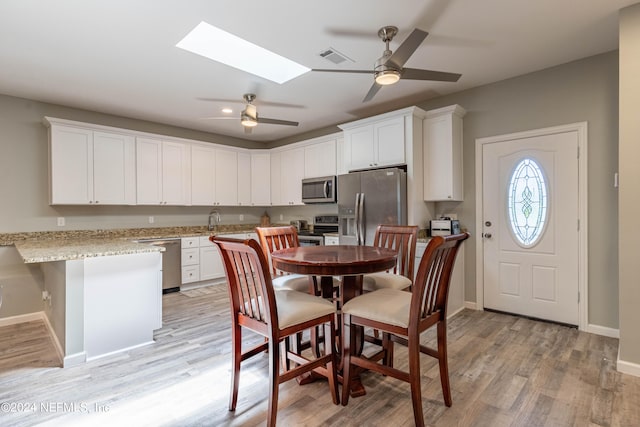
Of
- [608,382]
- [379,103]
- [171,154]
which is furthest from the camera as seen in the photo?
[171,154]

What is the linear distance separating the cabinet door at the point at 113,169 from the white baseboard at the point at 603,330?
5.65 meters

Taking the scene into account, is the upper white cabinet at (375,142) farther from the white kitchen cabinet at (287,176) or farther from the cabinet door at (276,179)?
the cabinet door at (276,179)

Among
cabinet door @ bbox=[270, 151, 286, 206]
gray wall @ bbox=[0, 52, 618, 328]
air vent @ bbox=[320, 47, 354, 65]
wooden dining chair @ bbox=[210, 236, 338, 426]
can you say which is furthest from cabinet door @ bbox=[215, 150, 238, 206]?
wooden dining chair @ bbox=[210, 236, 338, 426]

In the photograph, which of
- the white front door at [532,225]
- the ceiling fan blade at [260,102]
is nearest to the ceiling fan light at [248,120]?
the ceiling fan blade at [260,102]

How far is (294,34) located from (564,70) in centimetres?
275

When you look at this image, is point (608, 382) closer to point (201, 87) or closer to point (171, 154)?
point (201, 87)

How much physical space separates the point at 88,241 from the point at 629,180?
5.14m

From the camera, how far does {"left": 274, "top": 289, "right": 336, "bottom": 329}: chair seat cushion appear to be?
1.75m

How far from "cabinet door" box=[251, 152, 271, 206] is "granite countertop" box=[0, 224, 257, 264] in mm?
586

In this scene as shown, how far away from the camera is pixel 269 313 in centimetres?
166

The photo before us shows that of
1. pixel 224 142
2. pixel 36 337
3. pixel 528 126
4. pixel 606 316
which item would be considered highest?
pixel 224 142

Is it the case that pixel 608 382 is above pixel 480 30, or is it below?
below

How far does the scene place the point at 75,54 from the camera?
9.21 feet

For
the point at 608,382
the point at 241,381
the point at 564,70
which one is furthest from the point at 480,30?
the point at 241,381
